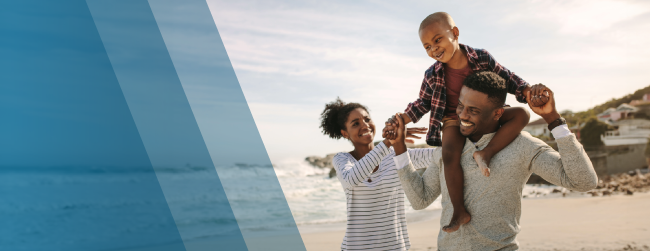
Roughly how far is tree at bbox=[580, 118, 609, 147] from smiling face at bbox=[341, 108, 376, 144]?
20738 mm

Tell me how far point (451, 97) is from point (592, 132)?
2185 cm

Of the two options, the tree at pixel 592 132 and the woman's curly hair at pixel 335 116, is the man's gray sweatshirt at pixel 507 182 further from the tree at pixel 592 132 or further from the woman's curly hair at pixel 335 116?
the tree at pixel 592 132

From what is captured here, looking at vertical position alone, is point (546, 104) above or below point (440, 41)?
below

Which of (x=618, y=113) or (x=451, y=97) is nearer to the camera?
(x=451, y=97)

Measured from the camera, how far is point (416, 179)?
7.46ft

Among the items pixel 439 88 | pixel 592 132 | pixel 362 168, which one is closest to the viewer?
pixel 439 88

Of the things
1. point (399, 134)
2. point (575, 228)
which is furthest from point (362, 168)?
point (575, 228)

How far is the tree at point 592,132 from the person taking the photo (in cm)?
2048

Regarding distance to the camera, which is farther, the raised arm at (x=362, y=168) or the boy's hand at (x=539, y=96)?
the raised arm at (x=362, y=168)

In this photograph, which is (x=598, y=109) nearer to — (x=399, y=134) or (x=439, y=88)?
(x=439, y=88)

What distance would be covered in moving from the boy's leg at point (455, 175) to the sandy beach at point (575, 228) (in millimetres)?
5335

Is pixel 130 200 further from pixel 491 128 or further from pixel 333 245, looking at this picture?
pixel 491 128

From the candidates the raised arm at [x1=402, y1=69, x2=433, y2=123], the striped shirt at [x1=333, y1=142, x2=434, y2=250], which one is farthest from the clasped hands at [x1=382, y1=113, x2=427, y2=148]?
the striped shirt at [x1=333, y1=142, x2=434, y2=250]

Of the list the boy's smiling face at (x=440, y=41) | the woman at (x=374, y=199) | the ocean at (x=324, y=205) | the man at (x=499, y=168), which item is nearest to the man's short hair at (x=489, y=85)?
the man at (x=499, y=168)
